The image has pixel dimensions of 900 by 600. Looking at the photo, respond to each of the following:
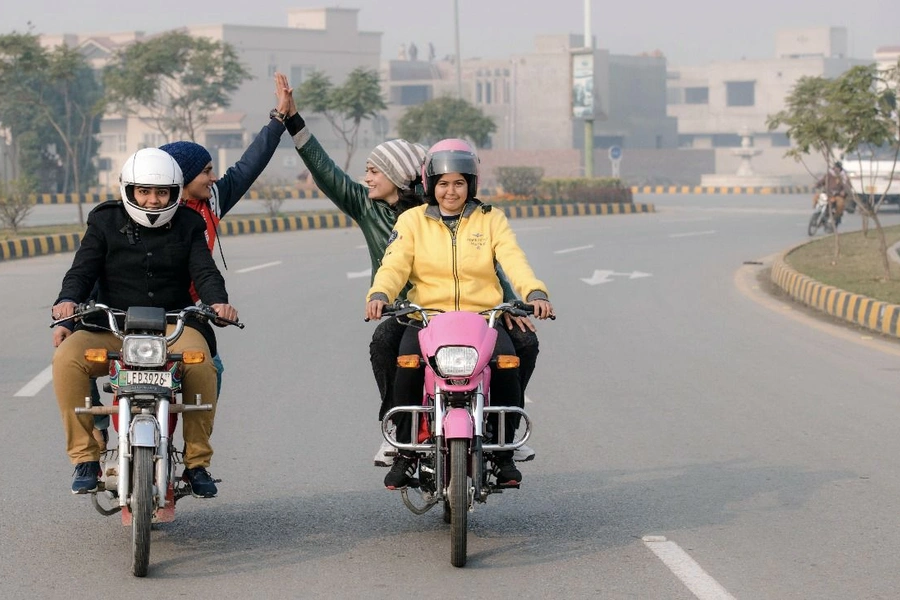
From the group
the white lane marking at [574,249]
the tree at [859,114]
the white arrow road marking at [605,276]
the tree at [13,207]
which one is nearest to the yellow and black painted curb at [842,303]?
the tree at [859,114]

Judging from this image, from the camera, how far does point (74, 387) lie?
19.4 ft

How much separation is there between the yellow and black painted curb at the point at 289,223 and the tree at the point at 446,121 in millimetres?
14239

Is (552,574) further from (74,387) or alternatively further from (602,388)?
(602,388)

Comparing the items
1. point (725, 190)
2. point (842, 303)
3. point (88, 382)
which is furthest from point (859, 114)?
point (725, 190)

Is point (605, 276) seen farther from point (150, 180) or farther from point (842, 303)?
point (150, 180)

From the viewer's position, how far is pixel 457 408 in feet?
19.2

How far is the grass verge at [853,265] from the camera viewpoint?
1761cm

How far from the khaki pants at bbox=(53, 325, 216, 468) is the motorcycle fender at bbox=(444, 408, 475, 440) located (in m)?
0.95

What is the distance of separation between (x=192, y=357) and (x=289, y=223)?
2934cm

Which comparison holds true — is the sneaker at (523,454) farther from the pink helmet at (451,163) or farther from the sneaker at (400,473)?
the pink helmet at (451,163)

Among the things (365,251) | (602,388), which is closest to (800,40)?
(365,251)

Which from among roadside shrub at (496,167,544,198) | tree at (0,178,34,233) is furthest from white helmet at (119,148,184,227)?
roadside shrub at (496,167,544,198)

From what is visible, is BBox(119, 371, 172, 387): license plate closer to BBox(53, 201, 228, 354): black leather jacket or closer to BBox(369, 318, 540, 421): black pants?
BBox(53, 201, 228, 354): black leather jacket

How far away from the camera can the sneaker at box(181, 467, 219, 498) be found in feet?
20.1
